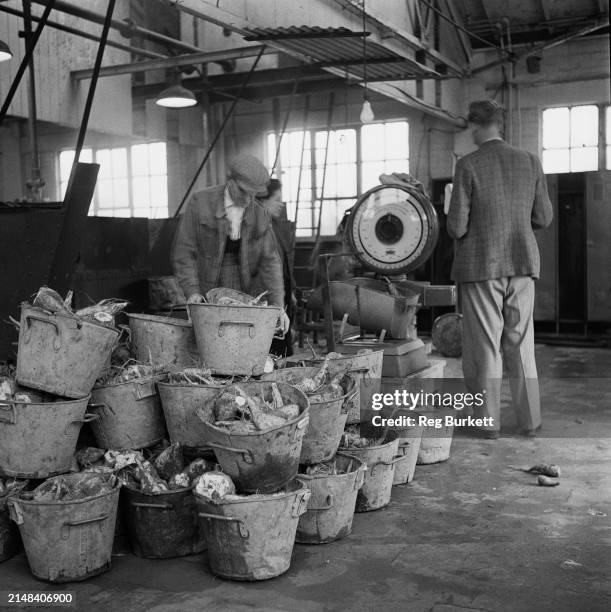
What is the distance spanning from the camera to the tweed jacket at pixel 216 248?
4258 millimetres

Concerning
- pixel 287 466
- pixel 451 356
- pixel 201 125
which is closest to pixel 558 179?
pixel 451 356

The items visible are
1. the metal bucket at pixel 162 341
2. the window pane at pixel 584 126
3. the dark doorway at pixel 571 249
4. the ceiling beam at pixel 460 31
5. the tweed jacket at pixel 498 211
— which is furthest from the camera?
the window pane at pixel 584 126

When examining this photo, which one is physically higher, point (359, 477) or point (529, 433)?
point (359, 477)

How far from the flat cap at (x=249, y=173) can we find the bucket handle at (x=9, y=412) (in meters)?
1.66

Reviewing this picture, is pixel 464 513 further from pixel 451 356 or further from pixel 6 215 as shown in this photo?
pixel 451 356

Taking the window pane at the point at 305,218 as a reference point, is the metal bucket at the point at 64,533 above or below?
below

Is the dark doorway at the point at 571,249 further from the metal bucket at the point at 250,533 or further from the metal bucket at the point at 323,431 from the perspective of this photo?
the metal bucket at the point at 250,533

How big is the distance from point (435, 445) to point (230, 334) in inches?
61.5

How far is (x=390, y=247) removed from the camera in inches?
186

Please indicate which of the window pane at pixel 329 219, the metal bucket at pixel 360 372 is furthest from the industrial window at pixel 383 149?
the metal bucket at pixel 360 372

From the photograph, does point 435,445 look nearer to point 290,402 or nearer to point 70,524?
point 290,402

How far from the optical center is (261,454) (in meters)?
2.92

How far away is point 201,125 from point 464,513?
34.4ft

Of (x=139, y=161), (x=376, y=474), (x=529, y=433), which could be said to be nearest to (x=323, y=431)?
(x=376, y=474)
